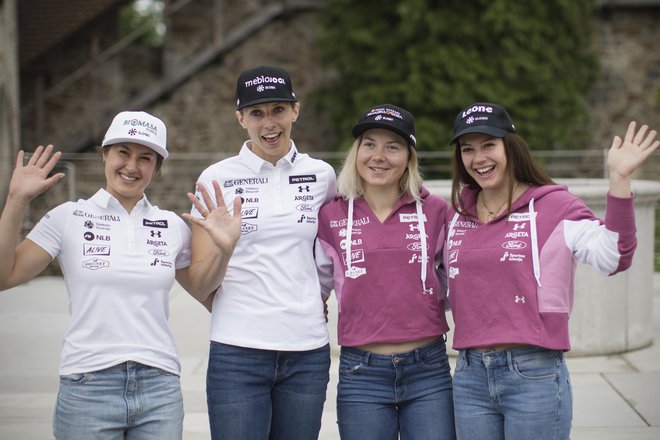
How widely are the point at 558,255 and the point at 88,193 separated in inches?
497

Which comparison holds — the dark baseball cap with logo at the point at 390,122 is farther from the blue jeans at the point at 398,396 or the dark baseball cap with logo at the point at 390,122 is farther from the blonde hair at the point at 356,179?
the blue jeans at the point at 398,396

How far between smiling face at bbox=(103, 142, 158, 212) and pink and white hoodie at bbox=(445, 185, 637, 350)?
1224mm

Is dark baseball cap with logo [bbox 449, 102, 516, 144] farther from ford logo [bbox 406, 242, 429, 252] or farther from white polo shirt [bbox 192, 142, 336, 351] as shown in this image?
white polo shirt [bbox 192, 142, 336, 351]

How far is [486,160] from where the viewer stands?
11.8 ft

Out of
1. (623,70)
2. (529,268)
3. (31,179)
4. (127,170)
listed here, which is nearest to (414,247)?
(529,268)

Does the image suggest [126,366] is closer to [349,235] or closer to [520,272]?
[349,235]

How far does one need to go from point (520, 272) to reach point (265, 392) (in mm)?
1098

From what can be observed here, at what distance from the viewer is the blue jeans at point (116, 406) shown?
130 inches

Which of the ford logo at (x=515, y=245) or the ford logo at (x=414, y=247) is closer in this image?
the ford logo at (x=515, y=245)

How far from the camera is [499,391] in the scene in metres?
3.43

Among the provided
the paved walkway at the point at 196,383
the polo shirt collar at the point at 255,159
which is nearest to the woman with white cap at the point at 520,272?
the polo shirt collar at the point at 255,159

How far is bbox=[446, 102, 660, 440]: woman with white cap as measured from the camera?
3.38m

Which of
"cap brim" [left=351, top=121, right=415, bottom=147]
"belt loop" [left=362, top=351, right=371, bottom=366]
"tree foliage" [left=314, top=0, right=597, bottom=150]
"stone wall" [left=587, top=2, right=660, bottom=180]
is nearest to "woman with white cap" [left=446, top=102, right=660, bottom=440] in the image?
"cap brim" [left=351, top=121, right=415, bottom=147]

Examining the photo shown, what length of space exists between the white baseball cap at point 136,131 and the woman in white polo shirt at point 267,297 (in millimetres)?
375
